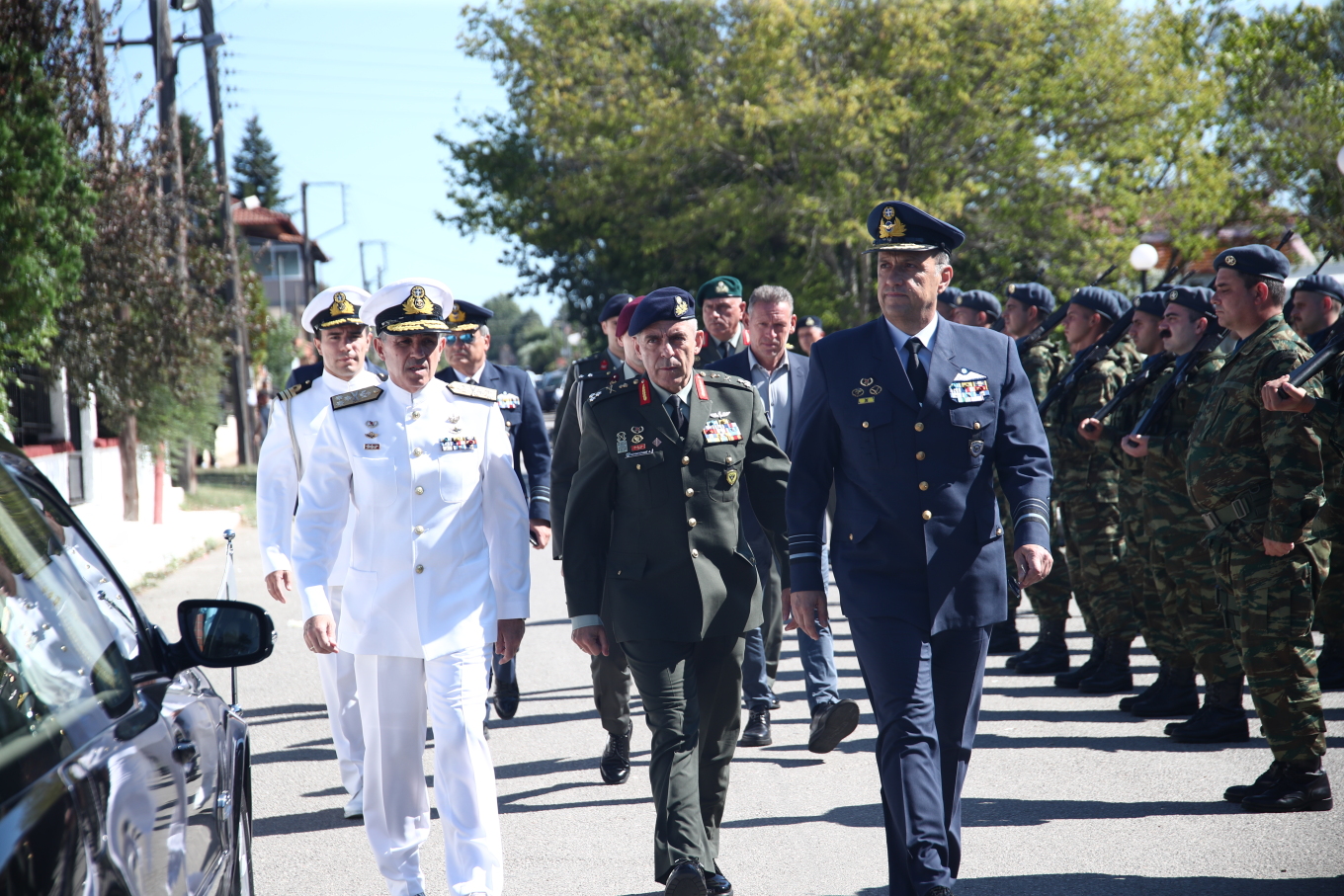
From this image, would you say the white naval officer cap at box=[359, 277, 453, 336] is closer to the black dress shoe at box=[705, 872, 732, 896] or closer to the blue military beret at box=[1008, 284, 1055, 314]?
the black dress shoe at box=[705, 872, 732, 896]

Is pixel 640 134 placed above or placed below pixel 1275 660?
above

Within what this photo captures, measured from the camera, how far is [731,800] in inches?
225

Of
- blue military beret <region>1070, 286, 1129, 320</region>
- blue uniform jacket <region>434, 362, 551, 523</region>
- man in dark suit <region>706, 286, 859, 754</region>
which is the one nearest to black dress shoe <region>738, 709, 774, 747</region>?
man in dark suit <region>706, 286, 859, 754</region>

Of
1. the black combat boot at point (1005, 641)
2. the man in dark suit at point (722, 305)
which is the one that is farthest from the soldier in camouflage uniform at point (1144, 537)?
the man in dark suit at point (722, 305)

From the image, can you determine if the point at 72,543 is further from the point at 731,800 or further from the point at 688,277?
the point at 688,277

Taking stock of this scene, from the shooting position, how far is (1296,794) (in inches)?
206

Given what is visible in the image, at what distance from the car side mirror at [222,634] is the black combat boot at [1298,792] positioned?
13.7 ft

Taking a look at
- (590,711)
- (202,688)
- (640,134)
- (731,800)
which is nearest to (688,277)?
(640,134)

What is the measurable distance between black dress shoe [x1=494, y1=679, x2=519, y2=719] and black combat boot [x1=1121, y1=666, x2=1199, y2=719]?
11.5 ft

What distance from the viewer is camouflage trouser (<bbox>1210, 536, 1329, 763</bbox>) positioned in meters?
5.25

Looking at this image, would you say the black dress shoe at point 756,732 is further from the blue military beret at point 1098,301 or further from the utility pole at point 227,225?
the utility pole at point 227,225

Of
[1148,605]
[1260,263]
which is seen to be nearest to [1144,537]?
[1148,605]

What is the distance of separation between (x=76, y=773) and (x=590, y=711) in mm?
5727

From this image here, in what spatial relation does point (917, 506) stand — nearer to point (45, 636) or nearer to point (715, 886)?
point (715, 886)
